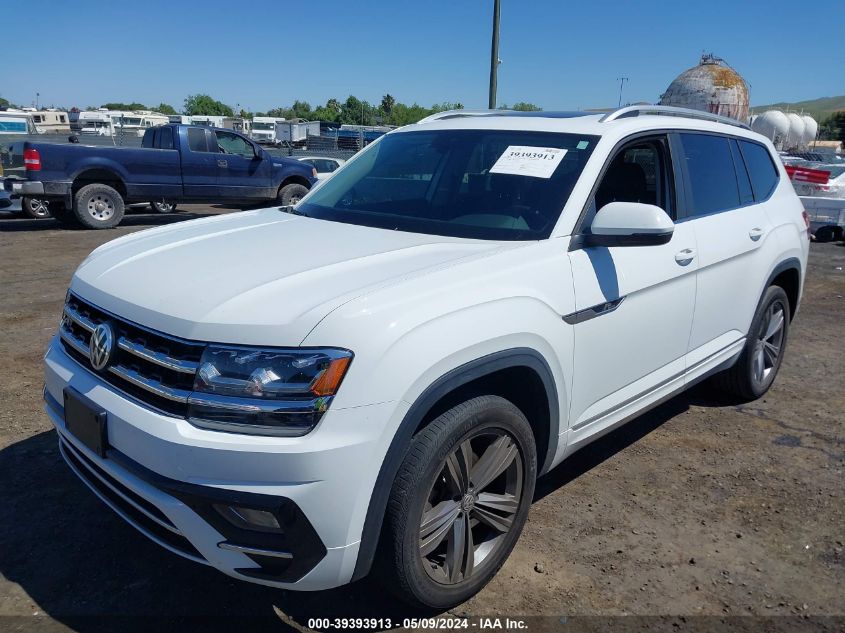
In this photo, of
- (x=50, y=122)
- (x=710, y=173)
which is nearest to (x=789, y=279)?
(x=710, y=173)

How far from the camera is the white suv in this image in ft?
6.73

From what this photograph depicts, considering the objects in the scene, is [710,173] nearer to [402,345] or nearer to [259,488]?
[402,345]

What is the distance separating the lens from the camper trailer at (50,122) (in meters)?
30.9

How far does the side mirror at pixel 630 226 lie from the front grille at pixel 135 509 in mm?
1954

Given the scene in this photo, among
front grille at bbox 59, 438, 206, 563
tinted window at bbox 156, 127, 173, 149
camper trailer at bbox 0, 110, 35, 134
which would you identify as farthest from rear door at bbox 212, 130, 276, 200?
front grille at bbox 59, 438, 206, 563

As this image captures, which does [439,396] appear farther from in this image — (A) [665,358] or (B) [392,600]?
(A) [665,358]

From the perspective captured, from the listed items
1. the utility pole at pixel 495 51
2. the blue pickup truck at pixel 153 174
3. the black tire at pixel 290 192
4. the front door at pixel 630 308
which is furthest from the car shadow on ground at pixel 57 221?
the front door at pixel 630 308

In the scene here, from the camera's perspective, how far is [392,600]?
105 inches

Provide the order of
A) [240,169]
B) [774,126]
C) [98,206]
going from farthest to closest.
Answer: [774,126]
[240,169]
[98,206]

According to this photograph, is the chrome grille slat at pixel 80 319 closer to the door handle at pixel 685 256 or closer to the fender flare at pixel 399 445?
the fender flare at pixel 399 445

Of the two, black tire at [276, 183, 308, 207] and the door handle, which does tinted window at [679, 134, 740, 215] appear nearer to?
the door handle

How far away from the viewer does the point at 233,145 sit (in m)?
14.2

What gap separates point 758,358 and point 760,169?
1263mm

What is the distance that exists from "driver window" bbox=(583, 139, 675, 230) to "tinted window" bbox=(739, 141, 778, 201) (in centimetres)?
116
